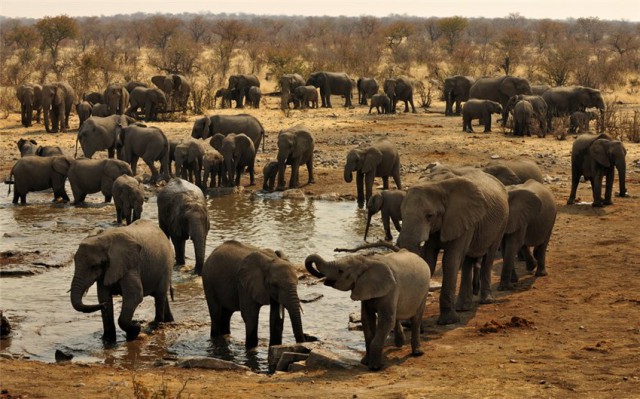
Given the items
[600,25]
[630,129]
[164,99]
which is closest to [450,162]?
[630,129]

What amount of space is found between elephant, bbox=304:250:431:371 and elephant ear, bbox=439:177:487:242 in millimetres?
1267

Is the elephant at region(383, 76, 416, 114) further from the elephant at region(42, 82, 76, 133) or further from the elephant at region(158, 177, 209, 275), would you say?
the elephant at region(158, 177, 209, 275)

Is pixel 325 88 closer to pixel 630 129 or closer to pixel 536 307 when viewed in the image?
pixel 630 129

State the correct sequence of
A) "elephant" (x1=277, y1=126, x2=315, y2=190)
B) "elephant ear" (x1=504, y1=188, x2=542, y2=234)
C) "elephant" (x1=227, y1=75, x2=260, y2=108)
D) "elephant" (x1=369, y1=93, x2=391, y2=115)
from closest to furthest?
1. "elephant ear" (x1=504, y1=188, x2=542, y2=234)
2. "elephant" (x1=277, y1=126, x2=315, y2=190)
3. "elephant" (x1=369, y1=93, x2=391, y2=115)
4. "elephant" (x1=227, y1=75, x2=260, y2=108)

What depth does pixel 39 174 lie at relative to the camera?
20.5m

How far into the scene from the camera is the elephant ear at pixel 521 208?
44.1 feet

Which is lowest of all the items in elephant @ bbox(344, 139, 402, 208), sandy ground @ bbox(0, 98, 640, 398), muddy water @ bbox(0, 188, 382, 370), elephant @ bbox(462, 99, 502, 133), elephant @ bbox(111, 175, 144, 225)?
muddy water @ bbox(0, 188, 382, 370)

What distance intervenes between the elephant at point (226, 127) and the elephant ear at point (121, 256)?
533 inches

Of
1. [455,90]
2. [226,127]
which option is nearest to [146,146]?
[226,127]

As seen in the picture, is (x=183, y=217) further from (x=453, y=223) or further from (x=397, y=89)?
(x=397, y=89)

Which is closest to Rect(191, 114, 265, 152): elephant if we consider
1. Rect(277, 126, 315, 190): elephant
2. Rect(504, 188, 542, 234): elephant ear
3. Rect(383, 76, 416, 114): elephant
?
Rect(277, 126, 315, 190): elephant

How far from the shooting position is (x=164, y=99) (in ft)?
105

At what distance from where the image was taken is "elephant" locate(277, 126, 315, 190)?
21.8m

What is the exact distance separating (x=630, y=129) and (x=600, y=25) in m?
86.3
